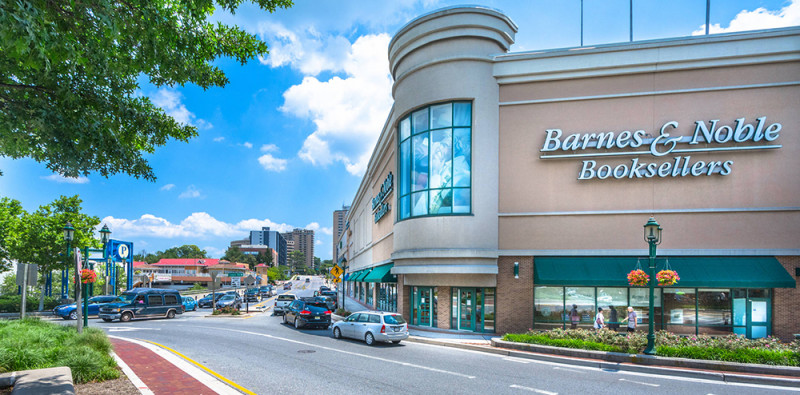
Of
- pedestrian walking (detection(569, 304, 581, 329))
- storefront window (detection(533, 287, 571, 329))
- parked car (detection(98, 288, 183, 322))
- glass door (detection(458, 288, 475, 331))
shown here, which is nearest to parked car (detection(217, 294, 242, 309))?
parked car (detection(98, 288, 183, 322))

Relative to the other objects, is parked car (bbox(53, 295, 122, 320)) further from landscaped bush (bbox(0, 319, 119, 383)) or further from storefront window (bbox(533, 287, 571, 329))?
storefront window (bbox(533, 287, 571, 329))

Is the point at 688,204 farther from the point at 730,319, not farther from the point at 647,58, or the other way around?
the point at 647,58

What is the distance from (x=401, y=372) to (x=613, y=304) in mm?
12334

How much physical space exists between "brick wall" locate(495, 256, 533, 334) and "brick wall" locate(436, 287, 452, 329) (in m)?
2.52

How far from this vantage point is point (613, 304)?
813 inches

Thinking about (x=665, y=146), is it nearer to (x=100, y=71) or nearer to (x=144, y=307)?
(x=100, y=71)

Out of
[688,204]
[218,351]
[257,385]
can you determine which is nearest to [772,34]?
[688,204]

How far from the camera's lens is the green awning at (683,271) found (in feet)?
61.9

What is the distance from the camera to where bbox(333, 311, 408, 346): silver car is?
61.0 feet

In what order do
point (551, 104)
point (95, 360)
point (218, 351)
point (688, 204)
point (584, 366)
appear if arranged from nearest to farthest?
point (95, 360)
point (584, 366)
point (218, 351)
point (688, 204)
point (551, 104)

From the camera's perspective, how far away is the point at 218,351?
53.1 ft

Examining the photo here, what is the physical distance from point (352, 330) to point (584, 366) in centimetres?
971

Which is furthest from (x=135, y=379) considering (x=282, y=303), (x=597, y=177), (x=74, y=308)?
(x=282, y=303)

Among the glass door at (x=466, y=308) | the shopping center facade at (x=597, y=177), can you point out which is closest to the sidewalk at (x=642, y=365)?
the glass door at (x=466, y=308)
